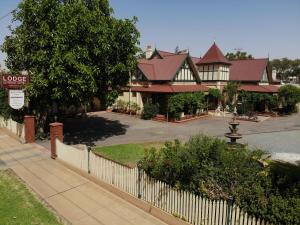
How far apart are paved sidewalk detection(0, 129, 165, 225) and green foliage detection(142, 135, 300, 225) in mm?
1511

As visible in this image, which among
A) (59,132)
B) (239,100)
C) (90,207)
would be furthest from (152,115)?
(90,207)

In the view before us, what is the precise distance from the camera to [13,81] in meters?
16.5

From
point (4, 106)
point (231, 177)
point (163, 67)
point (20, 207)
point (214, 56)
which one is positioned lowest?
point (20, 207)

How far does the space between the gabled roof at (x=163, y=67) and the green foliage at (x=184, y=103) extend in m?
3.06

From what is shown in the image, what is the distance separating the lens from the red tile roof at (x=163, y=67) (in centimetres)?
3055

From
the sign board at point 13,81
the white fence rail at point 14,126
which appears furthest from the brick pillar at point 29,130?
the sign board at point 13,81

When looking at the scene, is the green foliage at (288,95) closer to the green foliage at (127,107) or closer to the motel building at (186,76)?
the motel building at (186,76)

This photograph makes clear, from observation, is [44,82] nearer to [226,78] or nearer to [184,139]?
[184,139]

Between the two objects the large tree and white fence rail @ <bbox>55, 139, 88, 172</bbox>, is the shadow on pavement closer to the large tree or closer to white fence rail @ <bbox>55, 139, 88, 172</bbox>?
the large tree

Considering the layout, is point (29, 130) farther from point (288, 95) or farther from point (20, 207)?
point (288, 95)

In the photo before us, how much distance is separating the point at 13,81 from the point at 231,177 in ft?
45.7

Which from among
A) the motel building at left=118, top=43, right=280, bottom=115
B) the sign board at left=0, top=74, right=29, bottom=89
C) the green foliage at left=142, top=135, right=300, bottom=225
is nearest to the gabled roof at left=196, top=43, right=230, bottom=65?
the motel building at left=118, top=43, right=280, bottom=115

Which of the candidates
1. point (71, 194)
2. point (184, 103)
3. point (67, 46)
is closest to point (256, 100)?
point (184, 103)

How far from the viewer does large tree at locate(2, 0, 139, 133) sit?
628 inches
